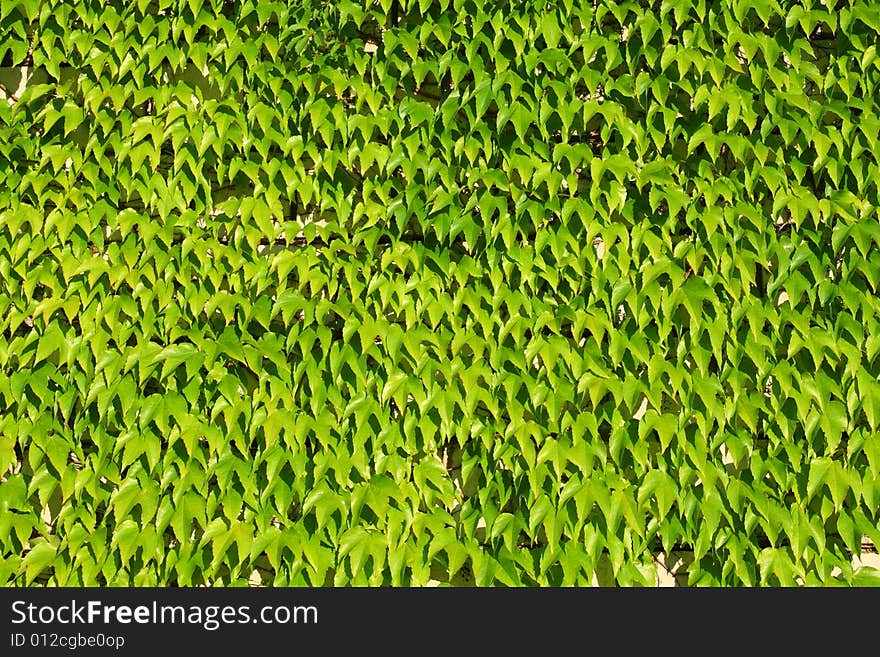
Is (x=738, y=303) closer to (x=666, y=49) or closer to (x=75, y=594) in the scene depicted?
(x=666, y=49)

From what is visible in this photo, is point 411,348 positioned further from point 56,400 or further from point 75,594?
point 75,594

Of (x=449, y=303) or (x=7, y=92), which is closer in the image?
(x=449, y=303)

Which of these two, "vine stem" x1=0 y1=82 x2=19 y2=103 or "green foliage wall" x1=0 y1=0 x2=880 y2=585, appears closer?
"green foliage wall" x1=0 y1=0 x2=880 y2=585

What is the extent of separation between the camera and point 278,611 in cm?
204

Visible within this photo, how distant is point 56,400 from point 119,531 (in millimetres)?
376

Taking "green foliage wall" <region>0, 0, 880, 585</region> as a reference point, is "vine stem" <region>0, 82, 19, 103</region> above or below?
above

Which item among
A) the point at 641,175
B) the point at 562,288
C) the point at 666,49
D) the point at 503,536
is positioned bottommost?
the point at 503,536

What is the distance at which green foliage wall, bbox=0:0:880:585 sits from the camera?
2.02 m

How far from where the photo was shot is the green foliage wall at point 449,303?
2.02 metres

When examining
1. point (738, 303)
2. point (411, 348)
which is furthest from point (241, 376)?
point (738, 303)

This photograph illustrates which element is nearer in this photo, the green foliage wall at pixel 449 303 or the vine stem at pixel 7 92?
the green foliage wall at pixel 449 303

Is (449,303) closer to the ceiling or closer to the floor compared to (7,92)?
closer to the floor

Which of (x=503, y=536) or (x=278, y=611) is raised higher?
(x=503, y=536)

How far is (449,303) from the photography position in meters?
Result: 2.05
